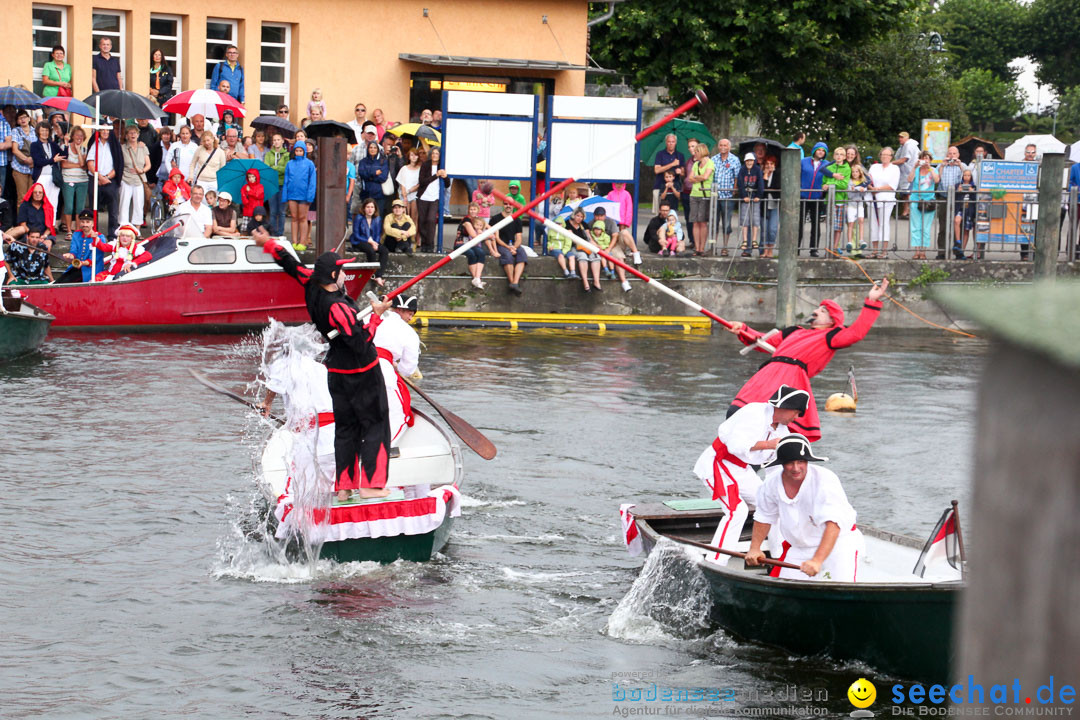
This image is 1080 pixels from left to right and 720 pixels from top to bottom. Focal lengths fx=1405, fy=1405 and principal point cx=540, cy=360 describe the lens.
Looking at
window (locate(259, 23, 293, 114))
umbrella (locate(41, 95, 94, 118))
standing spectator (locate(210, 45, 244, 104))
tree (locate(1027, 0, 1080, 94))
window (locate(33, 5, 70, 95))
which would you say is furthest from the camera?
tree (locate(1027, 0, 1080, 94))

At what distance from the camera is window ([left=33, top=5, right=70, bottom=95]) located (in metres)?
26.0

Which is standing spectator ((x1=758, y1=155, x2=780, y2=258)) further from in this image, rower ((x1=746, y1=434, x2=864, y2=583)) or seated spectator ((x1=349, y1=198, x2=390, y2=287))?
rower ((x1=746, y1=434, x2=864, y2=583))

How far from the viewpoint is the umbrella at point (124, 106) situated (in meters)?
20.5

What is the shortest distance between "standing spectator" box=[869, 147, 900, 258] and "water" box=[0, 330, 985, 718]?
5094 mm

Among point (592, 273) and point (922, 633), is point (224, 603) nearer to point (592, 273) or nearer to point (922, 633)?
point (922, 633)

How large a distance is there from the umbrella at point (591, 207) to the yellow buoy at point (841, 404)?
20.6ft

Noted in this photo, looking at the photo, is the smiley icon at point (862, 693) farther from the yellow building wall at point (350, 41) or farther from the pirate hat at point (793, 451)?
the yellow building wall at point (350, 41)

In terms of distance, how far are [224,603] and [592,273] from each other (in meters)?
14.4

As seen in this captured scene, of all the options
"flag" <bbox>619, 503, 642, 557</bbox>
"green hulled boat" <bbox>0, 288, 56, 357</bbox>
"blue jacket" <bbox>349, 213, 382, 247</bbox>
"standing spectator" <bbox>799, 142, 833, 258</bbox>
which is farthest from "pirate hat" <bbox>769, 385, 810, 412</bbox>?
"standing spectator" <bbox>799, 142, 833, 258</bbox>

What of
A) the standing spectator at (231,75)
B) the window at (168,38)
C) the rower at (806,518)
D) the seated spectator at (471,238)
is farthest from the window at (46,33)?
the rower at (806,518)

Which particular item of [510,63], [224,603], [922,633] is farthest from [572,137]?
[922,633]

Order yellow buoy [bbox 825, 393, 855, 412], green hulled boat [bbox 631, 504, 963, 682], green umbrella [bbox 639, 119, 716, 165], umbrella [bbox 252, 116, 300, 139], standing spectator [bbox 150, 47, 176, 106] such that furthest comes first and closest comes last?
green umbrella [bbox 639, 119, 716, 165]
standing spectator [bbox 150, 47, 176, 106]
umbrella [bbox 252, 116, 300, 139]
yellow buoy [bbox 825, 393, 855, 412]
green hulled boat [bbox 631, 504, 963, 682]

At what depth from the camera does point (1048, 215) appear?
72.8 ft

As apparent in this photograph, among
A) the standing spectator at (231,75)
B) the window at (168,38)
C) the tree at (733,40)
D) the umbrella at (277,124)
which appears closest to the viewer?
the umbrella at (277,124)
